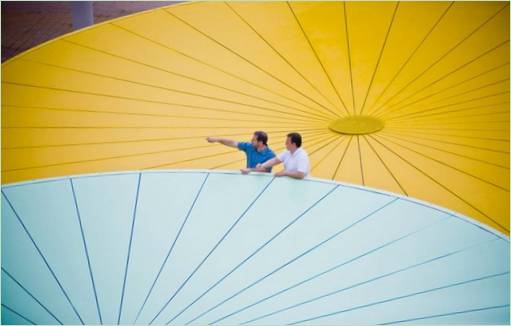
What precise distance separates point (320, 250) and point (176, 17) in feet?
25.6

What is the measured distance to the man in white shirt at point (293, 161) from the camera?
648 cm

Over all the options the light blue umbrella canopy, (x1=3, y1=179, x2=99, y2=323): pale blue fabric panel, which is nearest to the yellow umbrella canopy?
the light blue umbrella canopy

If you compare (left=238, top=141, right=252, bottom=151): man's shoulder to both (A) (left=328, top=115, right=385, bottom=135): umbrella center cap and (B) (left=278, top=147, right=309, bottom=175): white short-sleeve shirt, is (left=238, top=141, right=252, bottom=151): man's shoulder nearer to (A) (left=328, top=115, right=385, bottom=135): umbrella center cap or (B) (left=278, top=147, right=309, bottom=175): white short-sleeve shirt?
(B) (left=278, top=147, right=309, bottom=175): white short-sleeve shirt

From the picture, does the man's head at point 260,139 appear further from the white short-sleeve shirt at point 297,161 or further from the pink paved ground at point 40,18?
the pink paved ground at point 40,18

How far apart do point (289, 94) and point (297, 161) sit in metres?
3.08

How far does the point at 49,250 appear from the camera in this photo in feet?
17.8

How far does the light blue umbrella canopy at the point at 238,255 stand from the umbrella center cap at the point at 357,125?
2.36m

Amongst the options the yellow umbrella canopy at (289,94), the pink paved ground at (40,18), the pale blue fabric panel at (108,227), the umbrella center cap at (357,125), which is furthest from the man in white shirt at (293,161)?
the pink paved ground at (40,18)

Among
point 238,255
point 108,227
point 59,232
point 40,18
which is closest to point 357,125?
point 238,255

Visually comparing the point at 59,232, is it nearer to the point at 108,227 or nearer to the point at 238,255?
the point at 108,227

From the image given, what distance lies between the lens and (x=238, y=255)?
17.5 feet

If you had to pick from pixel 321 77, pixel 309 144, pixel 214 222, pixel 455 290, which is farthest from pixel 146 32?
pixel 455 290

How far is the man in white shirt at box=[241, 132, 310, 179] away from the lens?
6482mm

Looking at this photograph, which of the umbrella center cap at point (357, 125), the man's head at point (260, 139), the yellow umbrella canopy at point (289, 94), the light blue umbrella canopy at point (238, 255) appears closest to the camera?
the light blue umbrella canopy at point (238, 255)
